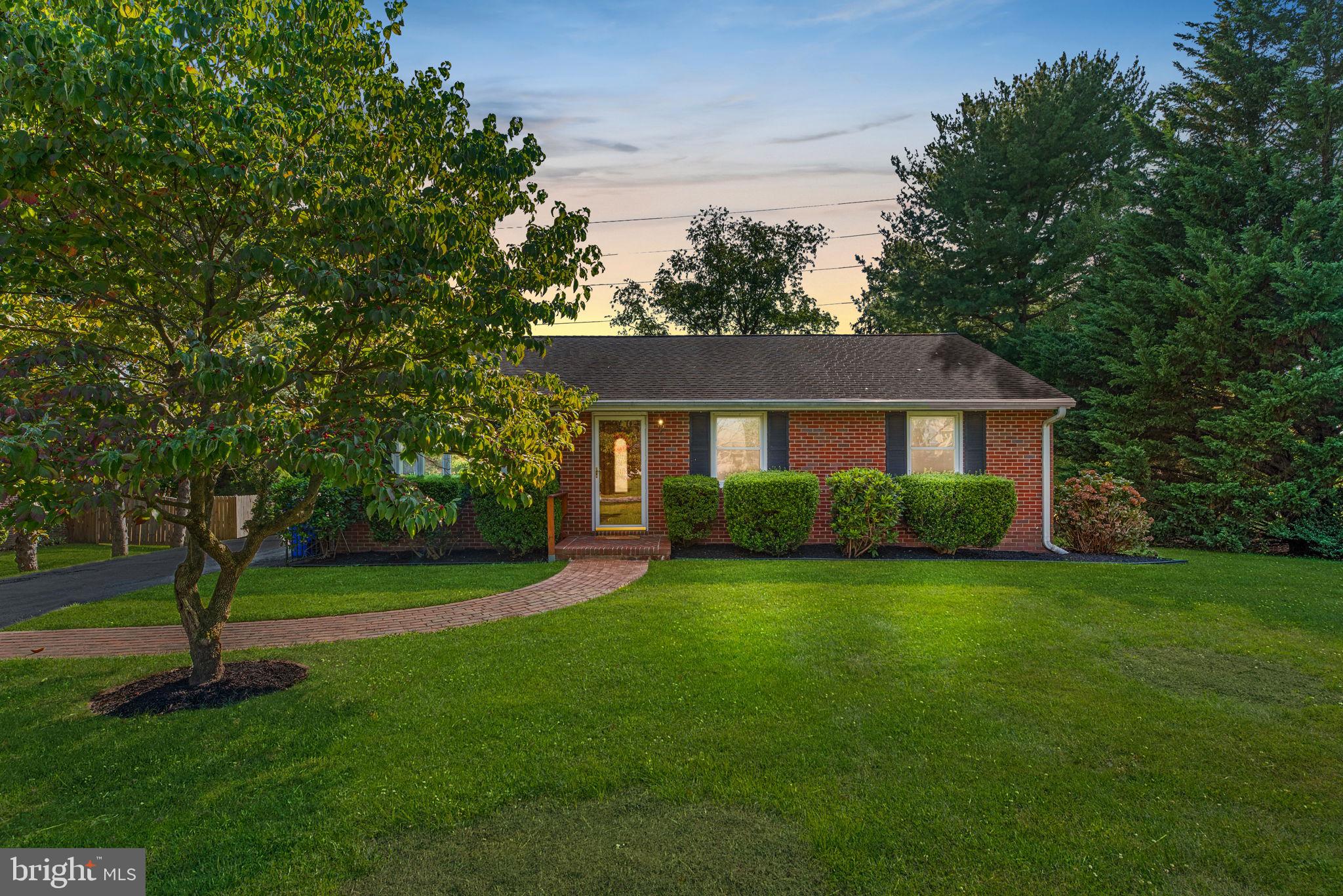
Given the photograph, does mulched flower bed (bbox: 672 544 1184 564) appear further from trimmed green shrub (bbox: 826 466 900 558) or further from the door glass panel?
the door glass panel

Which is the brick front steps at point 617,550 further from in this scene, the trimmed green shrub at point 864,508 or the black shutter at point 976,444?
the black shutter at point 976,444

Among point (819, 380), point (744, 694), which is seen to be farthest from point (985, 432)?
point (744, 694)

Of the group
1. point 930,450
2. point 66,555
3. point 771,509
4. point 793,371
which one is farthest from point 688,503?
point 66,555

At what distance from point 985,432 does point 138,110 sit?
40.3ft

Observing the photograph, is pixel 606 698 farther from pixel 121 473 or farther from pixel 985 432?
pixel 985 432

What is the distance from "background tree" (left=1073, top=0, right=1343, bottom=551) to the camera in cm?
1232

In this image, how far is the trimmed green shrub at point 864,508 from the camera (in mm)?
10656

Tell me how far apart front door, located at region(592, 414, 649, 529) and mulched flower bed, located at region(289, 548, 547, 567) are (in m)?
1.61

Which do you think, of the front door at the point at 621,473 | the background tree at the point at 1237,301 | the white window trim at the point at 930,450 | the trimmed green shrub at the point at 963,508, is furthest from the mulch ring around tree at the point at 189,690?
the background tree at the point at 1237,301

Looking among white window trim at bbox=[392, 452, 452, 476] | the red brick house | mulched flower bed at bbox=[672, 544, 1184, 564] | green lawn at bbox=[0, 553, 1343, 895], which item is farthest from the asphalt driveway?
mulched flower bed at bbox=[672, 544, 1184, 564]

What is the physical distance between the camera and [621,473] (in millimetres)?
12430

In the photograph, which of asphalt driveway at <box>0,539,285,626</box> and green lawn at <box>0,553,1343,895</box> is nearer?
green lawn at <box>0,553,1343,895</box>

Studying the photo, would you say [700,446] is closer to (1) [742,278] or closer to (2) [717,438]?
(2) [717,438]

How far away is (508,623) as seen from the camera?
263 inches
